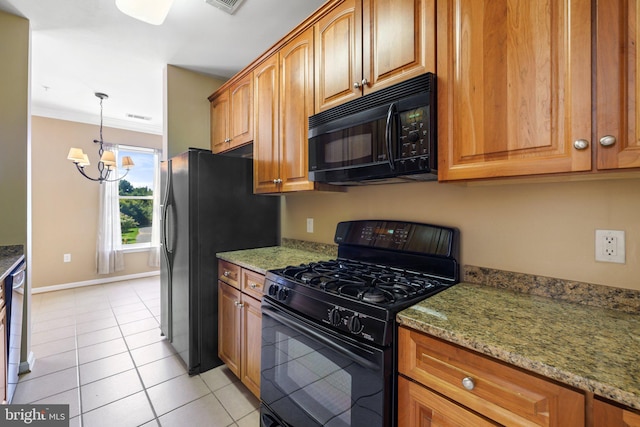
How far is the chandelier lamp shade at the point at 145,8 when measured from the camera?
1430 millimetres

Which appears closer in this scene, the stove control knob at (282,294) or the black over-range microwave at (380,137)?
the black over-range microwave at (380,137)

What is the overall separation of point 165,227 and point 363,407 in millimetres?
2147

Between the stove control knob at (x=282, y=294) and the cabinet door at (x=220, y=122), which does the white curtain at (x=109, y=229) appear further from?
the stove control knob at (x=282, y=294)

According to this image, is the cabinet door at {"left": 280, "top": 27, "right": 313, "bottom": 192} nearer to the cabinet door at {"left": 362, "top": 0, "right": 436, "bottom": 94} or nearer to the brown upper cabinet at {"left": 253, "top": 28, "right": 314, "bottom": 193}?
the brown upper cabinet at {"left": 253, "top": 28, "right": 314, "bottom": 193}

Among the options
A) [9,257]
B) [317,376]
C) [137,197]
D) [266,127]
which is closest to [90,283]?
[137,197]

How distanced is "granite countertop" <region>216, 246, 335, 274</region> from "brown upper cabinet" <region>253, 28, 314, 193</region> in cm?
48

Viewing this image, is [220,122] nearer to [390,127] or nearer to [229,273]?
[229,273]

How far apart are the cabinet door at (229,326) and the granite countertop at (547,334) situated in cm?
133

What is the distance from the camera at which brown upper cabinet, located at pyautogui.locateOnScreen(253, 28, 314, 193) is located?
184 cm

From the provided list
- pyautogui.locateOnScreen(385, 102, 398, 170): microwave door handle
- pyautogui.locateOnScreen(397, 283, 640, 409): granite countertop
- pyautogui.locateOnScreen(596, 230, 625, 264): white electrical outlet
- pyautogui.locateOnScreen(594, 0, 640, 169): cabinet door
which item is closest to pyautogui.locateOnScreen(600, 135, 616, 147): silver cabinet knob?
pyautogui.locateOnScreen(594, 0, 640, 169): cabinet door

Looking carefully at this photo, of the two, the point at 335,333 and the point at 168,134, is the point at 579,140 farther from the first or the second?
the point at 168,134

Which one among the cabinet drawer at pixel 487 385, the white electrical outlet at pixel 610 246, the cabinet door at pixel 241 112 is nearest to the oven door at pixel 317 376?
the cabinet drawer at pixel 487 385

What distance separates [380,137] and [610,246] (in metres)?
0.98

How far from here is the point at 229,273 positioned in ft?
6.77
